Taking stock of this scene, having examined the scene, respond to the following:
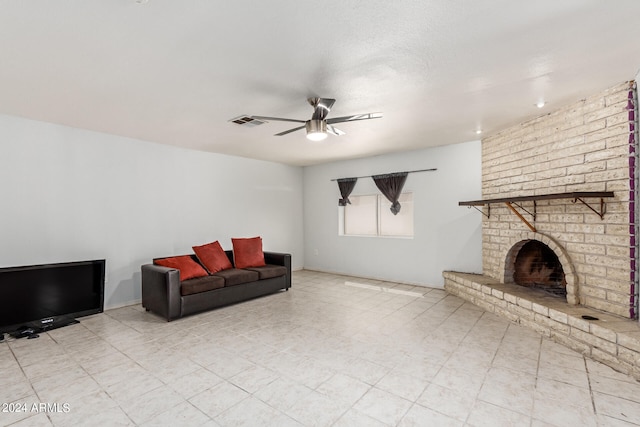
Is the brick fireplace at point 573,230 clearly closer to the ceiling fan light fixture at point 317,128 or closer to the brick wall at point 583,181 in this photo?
the brick wall at point 583,181

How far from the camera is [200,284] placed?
4121mm

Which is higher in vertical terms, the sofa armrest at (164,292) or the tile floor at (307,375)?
the sofa armrest at (164,292)

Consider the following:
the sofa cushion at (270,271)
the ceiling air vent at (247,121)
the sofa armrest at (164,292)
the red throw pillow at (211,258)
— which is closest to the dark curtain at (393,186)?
the sofa cushion at (270,271)

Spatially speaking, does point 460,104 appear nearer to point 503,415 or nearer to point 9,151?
point 503,415

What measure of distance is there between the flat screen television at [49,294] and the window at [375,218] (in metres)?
4.55

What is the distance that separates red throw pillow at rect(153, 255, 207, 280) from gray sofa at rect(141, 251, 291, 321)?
3.9 inches

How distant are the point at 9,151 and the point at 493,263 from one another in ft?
21.4

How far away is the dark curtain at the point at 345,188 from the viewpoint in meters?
6.53

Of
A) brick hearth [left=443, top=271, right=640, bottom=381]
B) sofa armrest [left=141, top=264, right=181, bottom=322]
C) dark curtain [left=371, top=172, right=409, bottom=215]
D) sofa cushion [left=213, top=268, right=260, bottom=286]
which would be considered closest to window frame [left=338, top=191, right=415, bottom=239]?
dark curtain [left=371, top=172, right=409, bottom=215]

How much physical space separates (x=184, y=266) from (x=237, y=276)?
76 cm

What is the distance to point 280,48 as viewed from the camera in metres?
2.17

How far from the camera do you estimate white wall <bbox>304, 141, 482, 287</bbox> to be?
5.06 meters

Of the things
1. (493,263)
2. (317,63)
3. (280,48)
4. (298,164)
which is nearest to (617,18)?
(317,63)

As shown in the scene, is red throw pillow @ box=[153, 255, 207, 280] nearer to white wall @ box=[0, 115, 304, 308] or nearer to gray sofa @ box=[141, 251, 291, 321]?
gray sofa @ box=[141, 251, 291, 321]
